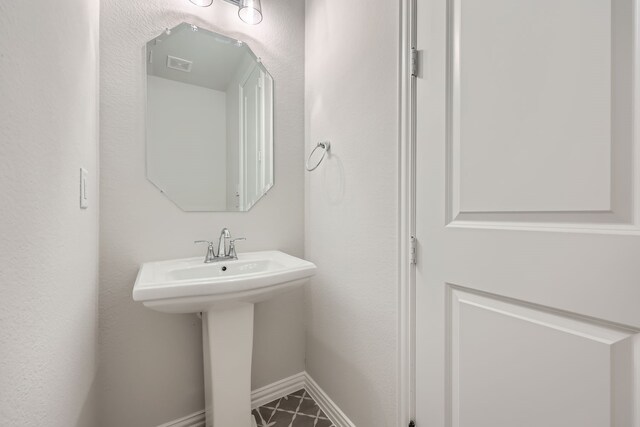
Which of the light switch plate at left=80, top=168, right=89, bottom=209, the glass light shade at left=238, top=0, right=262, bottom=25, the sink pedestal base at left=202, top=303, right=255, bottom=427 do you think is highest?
the glass light shade at left=238, top=0, right=262, bottom=25

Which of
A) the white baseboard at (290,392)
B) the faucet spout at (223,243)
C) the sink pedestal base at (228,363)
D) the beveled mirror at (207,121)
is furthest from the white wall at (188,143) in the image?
the white baseboard at (290,392)

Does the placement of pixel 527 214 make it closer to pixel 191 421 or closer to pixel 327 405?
pixel 327 405

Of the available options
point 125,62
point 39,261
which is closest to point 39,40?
point 39,261

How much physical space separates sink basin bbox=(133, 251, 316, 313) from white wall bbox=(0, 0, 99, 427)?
194 millimetres

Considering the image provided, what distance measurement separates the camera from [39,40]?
1.61 feet

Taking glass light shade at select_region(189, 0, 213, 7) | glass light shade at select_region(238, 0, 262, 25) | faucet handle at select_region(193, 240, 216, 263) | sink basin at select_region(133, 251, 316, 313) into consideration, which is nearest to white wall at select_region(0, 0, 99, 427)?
sink basin at select_region(133, 251, 316, 313)

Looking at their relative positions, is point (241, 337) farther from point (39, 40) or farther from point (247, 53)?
point (247, 53)

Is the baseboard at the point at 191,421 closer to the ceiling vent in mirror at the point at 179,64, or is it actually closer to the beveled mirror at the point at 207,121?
the beveled mirror at the point at 207,121

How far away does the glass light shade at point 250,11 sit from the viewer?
134 centimetres

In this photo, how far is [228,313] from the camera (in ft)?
3.54

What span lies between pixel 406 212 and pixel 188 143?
1.08 metres

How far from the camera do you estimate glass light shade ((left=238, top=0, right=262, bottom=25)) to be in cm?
134

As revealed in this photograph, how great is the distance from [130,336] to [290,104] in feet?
4.60

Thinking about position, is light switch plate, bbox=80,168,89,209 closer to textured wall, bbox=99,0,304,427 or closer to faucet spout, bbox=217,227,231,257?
textured wall, bbox=99,0,304,427
